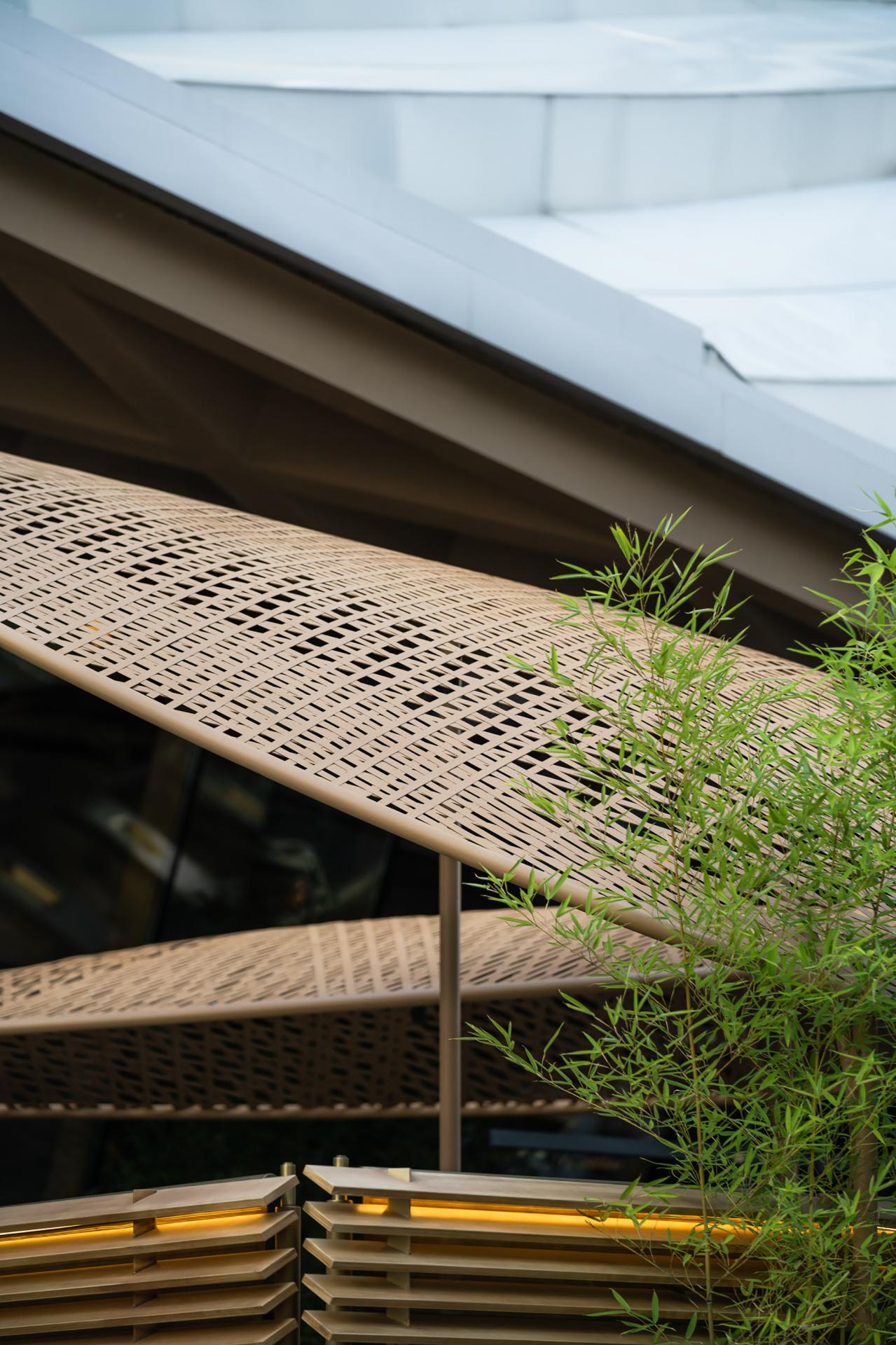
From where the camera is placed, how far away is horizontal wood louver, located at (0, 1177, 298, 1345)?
1.43m

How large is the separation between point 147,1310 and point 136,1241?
0.10 m

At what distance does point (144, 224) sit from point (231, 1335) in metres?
2.81

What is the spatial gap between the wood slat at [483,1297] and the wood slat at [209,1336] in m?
0.09

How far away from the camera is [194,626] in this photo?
155 centimetres

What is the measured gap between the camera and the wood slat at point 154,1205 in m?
1.43

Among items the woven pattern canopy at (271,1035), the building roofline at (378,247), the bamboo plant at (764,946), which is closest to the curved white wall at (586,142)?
the building roofline at (378,247)

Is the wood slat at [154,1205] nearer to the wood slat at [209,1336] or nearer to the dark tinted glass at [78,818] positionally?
the wood slat at [209,1336]

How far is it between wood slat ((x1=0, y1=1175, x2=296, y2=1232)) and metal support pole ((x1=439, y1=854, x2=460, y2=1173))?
625 millimetres

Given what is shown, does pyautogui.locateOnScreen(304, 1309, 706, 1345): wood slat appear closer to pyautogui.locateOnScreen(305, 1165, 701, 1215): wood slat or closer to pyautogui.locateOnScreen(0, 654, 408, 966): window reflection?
pyautogui.locateOnScreen(305, 1165, 701, 1215): wood slat

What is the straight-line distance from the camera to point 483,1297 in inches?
57.1

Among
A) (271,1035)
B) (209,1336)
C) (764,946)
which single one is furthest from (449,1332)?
(271,1035)

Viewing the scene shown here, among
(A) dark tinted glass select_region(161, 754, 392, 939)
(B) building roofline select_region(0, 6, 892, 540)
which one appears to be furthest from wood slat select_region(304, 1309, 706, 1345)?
(A) dark tinted glass select_region(161, 754, 392, 939)

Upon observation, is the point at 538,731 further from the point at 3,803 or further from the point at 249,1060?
the point at 3,803

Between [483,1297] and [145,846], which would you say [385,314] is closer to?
[483,1297]
